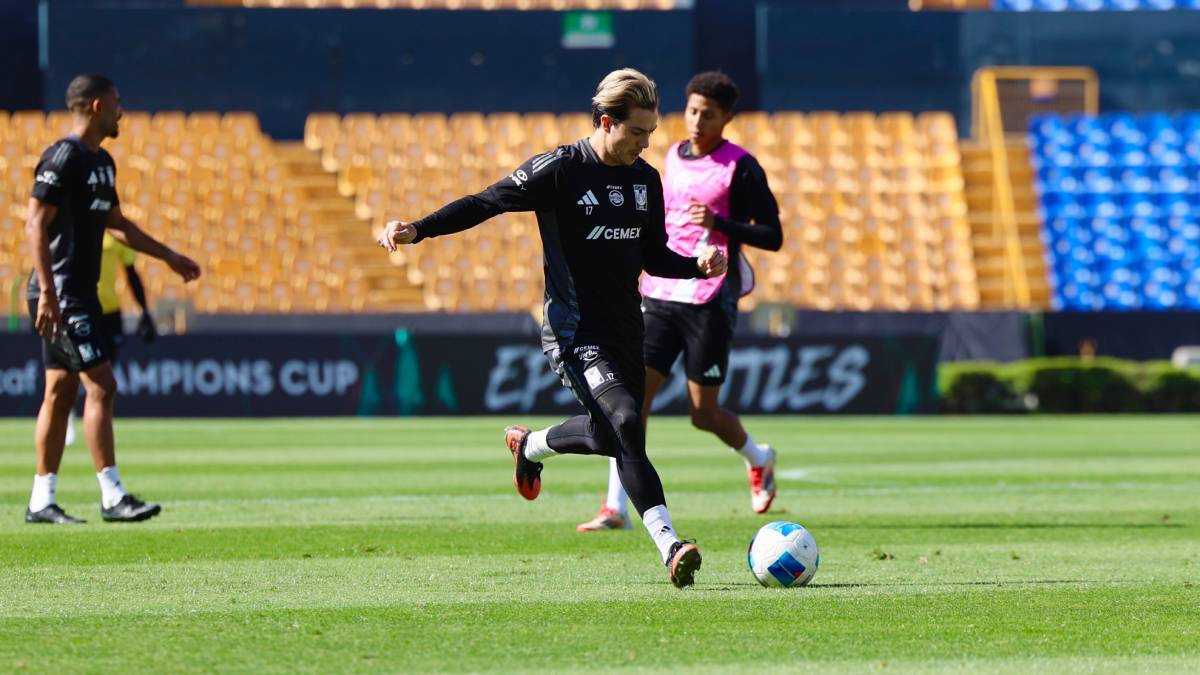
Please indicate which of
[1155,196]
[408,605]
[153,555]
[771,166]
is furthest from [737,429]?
[1155,196]

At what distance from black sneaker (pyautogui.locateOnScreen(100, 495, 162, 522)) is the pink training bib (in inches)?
110

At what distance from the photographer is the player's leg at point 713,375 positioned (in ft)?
31.5

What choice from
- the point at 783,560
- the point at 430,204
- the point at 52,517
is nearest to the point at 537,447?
the point at 783,560

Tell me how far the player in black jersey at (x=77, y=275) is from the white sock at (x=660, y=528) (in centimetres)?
354

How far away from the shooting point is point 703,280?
959 cm

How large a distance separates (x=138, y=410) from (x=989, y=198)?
1711 cm

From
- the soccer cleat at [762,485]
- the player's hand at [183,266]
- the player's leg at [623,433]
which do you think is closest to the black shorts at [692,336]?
the soccer cleat at [762,485]

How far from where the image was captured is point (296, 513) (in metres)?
10.2

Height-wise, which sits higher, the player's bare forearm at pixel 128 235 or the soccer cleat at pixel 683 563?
the player's bare forearm at pixel 128 235

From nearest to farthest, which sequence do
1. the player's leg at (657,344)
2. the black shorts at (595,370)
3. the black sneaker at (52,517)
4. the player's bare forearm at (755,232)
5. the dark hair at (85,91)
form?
the black shorts at (595,370)
the player's bare forearm at (755,232)
the dark hair at (85,91)
the black sneaker at (52,517)
the player's leg at (657,344)

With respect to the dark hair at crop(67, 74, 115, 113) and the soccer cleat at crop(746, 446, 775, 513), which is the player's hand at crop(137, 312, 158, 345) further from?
the soccer cleat at crop(746, 446, 775, 513)

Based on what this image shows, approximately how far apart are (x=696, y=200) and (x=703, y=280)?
43cm

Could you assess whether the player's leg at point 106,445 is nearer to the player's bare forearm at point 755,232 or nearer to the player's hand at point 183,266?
the player's hand at point 183,266

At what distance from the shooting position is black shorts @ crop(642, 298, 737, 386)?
9.59 metres
